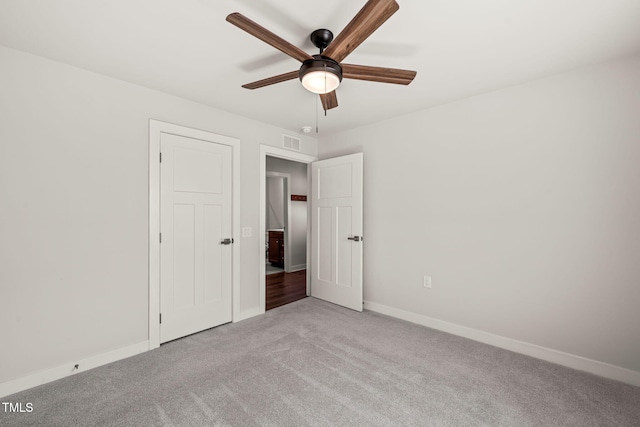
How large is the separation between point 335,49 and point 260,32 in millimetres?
442

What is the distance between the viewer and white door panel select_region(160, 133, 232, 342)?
9.06ft

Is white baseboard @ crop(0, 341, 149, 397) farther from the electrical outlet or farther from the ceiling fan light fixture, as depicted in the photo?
the electrical outlet

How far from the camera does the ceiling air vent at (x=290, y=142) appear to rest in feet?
12.7

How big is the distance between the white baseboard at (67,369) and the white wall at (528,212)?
2802 mm

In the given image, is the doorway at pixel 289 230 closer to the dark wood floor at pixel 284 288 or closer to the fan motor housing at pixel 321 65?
the dark wood floor at pixel 284 288

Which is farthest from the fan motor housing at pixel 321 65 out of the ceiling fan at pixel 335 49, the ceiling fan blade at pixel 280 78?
the ceiling fan blade at pixel 280 78

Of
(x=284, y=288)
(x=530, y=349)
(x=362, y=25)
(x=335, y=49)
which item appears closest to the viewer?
(x=362, y=25)

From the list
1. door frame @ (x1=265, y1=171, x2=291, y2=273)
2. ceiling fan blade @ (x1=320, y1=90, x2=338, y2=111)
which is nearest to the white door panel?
ceiling fan blade @ (x1=320, y1=90, x2=338, y2=111)

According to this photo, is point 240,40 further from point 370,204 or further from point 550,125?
point 550,125

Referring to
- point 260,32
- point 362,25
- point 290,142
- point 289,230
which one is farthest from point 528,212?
point 289,230

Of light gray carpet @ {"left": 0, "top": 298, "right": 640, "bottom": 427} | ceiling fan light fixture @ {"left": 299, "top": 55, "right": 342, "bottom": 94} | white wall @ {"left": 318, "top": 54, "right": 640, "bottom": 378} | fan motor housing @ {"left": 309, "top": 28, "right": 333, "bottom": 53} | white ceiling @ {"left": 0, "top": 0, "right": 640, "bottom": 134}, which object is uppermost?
white ceiling @ {"left": 0, "top": 0, "right": 640, "bottom": 134}

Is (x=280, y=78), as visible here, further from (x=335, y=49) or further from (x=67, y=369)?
(x=67, y=369)

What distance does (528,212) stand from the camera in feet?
8.25

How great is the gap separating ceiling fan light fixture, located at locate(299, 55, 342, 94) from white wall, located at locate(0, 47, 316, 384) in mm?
1796
